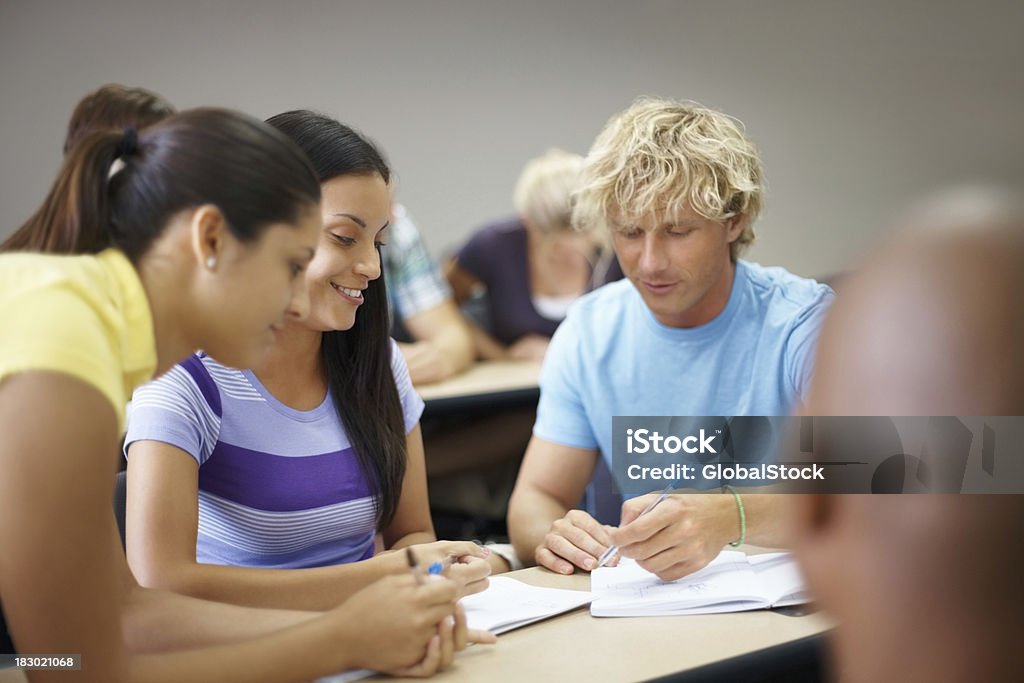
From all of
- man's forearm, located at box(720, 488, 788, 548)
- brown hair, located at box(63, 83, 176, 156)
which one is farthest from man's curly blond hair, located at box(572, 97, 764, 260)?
brown hair, located at box(63, 83, 176, 156)

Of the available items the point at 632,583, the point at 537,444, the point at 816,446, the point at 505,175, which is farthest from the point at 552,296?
the point at 816,446

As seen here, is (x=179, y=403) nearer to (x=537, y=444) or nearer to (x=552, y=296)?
(x=537, y=444)

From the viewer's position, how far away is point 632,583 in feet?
4.76

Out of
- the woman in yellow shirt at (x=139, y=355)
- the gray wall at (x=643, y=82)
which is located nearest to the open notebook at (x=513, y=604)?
the woman in yellow shirt at (x=139, y=355)

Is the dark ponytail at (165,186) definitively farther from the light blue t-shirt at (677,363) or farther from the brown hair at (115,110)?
the brown hair at (115,110)

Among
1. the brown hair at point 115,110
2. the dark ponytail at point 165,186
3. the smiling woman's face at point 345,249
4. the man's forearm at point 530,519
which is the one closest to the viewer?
the dark ponytail at point 165,186

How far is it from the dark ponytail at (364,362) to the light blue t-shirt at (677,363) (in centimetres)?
38

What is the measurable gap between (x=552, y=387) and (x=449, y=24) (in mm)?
3296

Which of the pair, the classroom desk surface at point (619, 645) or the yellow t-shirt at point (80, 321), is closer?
the yellow t-shirt at point (80, 321)

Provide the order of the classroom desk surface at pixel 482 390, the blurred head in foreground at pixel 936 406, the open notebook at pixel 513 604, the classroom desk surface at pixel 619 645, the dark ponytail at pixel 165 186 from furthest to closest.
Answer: the classroom desk surface at pixel 482 390 → the open notebook at pixel 513 604 → the classroom desk surface at pixel 619 645 → the dark ponytail at pixel 165 186 → the blurred head in foreground at pixel 936 406

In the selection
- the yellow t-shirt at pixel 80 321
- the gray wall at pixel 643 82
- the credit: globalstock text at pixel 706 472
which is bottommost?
the credit: globalstock text at pixel 706 472

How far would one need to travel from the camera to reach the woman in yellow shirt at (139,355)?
36.1 inches

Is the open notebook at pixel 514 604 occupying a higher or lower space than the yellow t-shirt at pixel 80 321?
lower

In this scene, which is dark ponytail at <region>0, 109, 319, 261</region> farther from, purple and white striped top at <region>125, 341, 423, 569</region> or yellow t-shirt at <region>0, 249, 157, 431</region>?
purple and white striped top at <region>125, 341, 423, 569</region>
